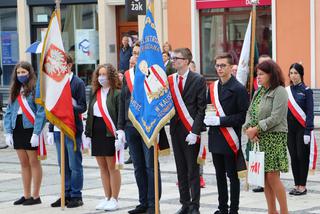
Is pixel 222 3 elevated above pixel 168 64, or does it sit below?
above

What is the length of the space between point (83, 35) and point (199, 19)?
4212mm

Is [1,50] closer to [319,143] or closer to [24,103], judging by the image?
[319,143]

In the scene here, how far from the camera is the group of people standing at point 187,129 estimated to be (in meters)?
10.4

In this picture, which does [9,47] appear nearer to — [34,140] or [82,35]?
[82,35]

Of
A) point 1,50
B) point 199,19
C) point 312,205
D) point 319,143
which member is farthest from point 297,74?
point 1,50

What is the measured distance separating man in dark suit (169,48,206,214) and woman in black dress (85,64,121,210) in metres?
0.99

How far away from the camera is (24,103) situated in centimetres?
1255

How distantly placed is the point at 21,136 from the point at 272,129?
3.73m

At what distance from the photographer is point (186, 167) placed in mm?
11281

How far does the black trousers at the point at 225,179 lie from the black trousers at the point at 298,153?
2.24 m

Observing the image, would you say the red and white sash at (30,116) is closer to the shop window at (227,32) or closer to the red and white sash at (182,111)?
the red and white sash at (182,111)

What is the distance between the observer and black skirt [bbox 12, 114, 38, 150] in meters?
12.5

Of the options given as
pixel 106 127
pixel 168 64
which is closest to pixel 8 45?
pixel 168 64

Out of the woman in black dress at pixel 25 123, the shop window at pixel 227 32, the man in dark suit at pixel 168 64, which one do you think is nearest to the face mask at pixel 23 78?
the woman in black dress at pixel 25 123
